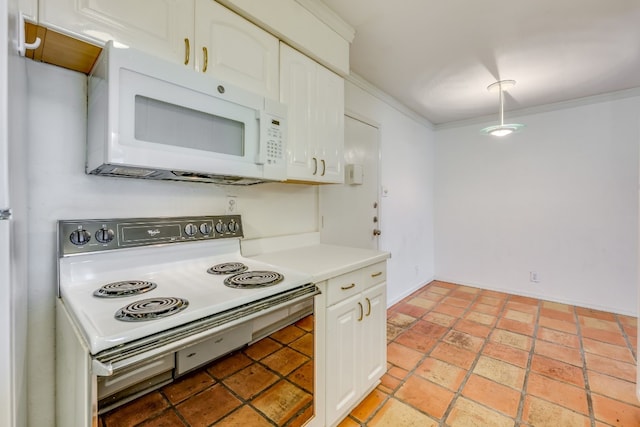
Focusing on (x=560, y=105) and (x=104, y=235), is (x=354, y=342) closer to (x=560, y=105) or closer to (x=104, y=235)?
(x=104, y=235)

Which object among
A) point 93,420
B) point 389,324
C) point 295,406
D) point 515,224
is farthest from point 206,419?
point 515,224

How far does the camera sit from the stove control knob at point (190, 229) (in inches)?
55.8

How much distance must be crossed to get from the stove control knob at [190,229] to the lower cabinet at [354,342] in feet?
2.40

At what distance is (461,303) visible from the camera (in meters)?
3.27

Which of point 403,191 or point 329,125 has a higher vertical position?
point 329,125

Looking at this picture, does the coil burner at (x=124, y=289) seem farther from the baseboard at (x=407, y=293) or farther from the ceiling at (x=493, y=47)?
the baseboard at (x=407, y=293)

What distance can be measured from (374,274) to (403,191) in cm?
195

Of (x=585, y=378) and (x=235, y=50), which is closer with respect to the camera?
(x=235, y=50)

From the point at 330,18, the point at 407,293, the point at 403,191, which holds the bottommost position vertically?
the point at 407,293

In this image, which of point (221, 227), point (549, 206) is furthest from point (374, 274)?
point (549, 206)

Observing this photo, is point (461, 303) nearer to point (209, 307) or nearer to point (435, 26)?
point (435, 26)

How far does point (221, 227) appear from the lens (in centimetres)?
156

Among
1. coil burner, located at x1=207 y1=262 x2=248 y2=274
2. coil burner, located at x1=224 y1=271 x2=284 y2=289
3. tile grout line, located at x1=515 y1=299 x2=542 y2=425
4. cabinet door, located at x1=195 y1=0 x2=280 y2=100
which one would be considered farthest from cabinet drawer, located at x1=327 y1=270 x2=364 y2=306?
tile grout line, located at x1=515 y1=299 x2=542 y2=425

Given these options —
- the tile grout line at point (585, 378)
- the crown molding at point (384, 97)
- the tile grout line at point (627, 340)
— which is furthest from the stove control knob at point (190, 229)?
the tile grout line at point (627, 340)
